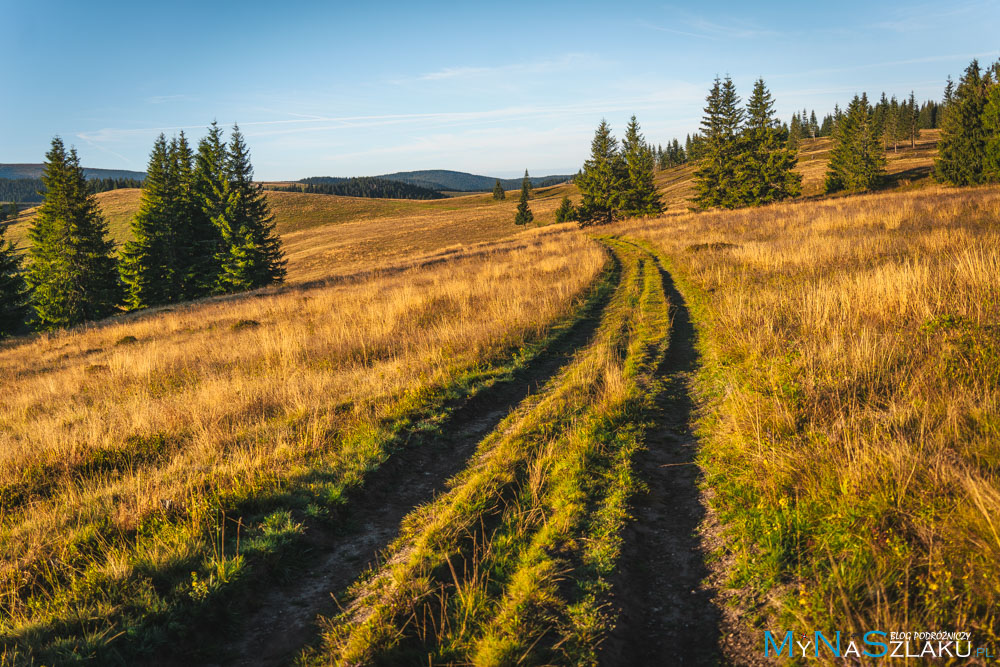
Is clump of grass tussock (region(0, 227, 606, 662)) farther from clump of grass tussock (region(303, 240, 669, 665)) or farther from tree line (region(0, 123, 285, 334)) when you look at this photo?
tree line (region(0, 123, 285, 334))

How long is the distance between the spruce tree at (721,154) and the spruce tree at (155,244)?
4670 cm

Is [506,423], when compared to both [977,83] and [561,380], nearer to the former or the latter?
[561,380]

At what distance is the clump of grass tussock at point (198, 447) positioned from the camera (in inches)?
144

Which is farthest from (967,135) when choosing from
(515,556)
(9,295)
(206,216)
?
(9,295)

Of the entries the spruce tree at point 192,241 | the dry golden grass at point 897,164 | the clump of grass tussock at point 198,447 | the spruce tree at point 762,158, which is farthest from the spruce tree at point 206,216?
the dry golden grass at point 897,164

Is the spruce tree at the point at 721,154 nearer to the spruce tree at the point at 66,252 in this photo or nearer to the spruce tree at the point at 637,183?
the spruce tree at the point at 637,183

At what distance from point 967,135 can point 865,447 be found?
2436 inches

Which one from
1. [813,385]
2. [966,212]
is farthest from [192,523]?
[966,212]

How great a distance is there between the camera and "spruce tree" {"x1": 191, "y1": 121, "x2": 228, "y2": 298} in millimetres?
37281

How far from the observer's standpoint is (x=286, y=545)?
4293 millimetres

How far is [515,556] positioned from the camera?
12.6 ft

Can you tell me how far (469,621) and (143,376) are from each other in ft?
36.9

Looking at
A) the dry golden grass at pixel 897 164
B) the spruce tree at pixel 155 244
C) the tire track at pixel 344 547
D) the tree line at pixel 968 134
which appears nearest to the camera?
the tire track at pixel 344 547

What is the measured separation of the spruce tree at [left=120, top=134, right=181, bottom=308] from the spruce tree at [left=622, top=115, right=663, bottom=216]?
42.9 metres
